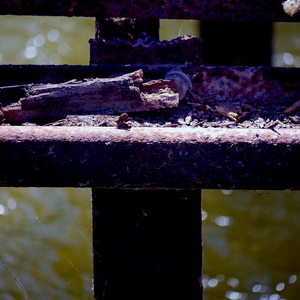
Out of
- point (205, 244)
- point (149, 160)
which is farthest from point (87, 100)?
point (205, 244)

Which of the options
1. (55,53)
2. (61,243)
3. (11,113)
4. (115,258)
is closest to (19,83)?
(11,113)

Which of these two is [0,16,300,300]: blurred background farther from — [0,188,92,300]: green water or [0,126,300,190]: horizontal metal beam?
[0,126,300,190]: horizontal metal beam

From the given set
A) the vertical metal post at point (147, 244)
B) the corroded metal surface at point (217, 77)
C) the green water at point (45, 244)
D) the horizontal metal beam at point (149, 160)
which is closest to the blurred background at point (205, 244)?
the green water at point (45, 244)

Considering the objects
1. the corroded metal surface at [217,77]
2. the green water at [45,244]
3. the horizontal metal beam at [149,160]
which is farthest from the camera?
the green water at [45,244]

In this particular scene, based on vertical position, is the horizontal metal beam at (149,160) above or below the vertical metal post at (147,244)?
above

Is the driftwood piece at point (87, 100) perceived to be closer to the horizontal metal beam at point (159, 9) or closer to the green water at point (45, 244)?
the horizontal metal beam at point (159, 9)

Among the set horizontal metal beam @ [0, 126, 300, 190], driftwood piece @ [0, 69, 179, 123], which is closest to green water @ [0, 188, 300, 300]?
driftwood piece @ [0, 69, 179, 123]
